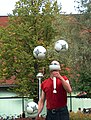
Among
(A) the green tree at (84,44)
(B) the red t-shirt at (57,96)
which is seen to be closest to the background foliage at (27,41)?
(A) the green tree at (84,44)

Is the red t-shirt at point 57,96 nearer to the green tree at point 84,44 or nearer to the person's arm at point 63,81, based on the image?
the person's arm at point 63,81

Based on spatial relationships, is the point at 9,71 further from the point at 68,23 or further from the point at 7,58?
the point at 68,23

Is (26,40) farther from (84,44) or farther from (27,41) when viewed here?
(84,44)

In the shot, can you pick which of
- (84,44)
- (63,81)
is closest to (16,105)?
(84,44)

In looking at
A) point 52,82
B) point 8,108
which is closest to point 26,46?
point 8,108

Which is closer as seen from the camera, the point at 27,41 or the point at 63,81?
the point at 63,81

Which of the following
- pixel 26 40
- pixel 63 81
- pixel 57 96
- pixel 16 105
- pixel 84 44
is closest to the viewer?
pixel 63 81

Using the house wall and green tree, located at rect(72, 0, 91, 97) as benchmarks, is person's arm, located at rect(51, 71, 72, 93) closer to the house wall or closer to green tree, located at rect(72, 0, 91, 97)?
green tree, located at rect(72, 0, 91, 97)

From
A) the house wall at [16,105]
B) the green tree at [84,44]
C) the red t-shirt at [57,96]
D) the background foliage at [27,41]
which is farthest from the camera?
the house wall at [16,105]

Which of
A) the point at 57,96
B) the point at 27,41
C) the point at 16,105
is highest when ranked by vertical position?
the point at 27,41

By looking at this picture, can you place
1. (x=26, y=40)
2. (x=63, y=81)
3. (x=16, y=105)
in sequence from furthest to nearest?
1. (x=16, y=105)
2. (x=26, y=40)
3. (x=63, y=81)

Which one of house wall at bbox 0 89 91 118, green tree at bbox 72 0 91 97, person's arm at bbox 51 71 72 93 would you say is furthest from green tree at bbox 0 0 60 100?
person's arm at bbox 51 71 72 93

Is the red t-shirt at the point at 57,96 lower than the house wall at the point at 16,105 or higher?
higher

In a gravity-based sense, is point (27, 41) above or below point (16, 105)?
above
